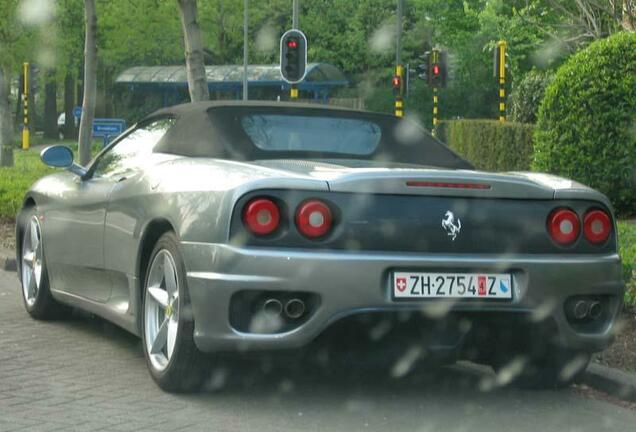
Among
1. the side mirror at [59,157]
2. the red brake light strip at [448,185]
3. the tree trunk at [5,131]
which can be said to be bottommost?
the tree trunk at [5,131]

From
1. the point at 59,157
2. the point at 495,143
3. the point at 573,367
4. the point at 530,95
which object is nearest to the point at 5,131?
the point at 530,95

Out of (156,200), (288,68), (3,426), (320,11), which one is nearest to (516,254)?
(156,200)

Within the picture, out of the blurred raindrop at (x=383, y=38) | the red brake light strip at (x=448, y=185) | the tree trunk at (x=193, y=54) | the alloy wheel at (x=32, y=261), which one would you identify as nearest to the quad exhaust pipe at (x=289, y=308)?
the red brake light strip at (x=448, y=185)

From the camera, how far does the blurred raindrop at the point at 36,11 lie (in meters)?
29.9

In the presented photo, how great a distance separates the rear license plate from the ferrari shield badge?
18 centimetres

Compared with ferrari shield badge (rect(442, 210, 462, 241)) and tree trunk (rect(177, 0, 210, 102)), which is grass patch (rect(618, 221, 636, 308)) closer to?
ferrari shield badge (rect(442, 210, 462, 241))

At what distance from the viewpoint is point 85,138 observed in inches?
745

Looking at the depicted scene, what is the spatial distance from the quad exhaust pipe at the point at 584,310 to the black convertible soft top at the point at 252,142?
1.29m

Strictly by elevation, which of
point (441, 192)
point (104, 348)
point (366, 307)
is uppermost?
point (441, 192)

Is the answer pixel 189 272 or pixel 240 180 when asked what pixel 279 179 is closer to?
pixel 240 180

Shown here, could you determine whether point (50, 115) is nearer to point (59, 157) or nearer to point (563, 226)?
point (59, 157)

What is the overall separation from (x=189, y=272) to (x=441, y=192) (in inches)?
45.0

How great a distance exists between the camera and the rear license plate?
19.2ft

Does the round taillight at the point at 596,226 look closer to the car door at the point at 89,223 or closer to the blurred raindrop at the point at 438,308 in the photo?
the blurred raindrop at the point at 438,308
